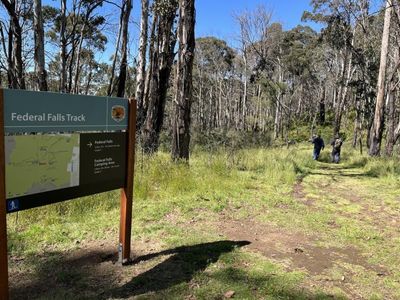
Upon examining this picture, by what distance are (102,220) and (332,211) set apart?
13.0 feet

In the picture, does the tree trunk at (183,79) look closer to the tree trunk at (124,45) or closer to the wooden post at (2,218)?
the wooden post at (2,218)

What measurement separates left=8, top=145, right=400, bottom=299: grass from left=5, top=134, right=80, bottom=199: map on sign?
1036 millimetres

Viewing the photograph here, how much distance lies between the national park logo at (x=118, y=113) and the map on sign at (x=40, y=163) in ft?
1.52

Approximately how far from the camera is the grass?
12.7 ft

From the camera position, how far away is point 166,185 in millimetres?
7441

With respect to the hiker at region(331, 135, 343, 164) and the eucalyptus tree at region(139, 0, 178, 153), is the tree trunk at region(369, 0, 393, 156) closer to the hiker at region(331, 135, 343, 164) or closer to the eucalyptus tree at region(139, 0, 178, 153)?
the hiker at region(331, 135, 343, 164)

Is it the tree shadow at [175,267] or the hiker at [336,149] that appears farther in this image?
the hiker at [336,149]

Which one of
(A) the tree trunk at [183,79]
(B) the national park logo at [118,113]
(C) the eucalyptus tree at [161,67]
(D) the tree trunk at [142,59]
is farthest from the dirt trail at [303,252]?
(D) the tree trunk at [142,59]

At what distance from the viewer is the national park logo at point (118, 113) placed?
3.90m

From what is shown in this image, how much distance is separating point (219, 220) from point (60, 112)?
332 centimetres

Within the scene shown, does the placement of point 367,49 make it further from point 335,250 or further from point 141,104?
point 335,250

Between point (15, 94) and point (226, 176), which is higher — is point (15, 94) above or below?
above

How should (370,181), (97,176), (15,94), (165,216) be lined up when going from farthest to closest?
(370,181), (165,216), (97,176), (15,94)

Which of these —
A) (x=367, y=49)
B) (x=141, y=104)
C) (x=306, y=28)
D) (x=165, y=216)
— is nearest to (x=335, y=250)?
(x=165, y=216)
